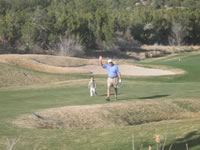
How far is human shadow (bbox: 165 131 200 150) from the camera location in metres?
9.02

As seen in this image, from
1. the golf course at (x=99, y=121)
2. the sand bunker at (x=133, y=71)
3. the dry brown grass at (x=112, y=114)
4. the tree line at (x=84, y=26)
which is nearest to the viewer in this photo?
the golf course at (x=99, y=121)

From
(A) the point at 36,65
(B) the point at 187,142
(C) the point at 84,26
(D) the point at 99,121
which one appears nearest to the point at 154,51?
(C) the point at 84,26

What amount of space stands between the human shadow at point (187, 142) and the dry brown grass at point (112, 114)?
17.6ft

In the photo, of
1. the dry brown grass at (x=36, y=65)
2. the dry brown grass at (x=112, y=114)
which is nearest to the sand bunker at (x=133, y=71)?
the dry brown grass at (x=36, y=65)

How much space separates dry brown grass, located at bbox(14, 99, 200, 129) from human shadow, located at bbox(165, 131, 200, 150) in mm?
5355

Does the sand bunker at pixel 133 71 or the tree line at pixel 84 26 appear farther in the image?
the tree line at pixel 84 26

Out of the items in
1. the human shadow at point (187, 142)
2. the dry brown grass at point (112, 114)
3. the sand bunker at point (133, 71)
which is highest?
the human shadow at point (187, 142)

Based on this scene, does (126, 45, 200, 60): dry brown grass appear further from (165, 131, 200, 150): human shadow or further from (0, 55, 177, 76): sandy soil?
(165, 131, 200, 150): human shadow

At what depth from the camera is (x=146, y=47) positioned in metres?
92.8

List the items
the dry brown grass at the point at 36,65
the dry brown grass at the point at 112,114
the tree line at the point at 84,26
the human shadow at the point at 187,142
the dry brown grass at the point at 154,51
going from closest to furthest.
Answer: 1. the human shadow at the point at 187,142
2. the dry brown grass at the point at 112,114
3. the dry brown grass at the point at 36,65
4. the tree line at the point at 84,26
5. the dry brown grass at the point at 154,51

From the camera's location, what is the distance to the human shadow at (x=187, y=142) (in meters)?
9.02

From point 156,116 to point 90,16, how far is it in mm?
67864

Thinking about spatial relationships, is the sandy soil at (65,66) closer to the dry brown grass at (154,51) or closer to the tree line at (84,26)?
the tree line at (84,26)

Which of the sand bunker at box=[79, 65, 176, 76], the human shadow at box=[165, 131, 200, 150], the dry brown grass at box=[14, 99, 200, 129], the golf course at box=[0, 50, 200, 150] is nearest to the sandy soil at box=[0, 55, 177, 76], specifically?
the sand bunker at box=[79, 65, 176, 76]
